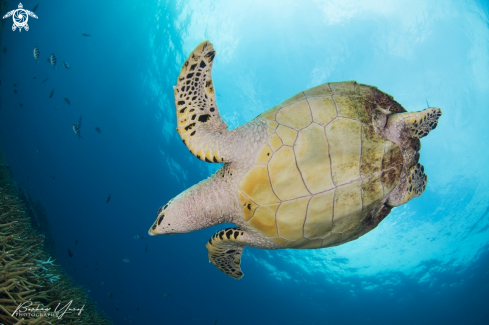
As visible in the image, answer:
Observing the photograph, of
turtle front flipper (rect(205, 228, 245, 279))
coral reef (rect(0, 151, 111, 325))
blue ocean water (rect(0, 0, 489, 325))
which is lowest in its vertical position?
coral reef (rect(0, 151, 111, 325))

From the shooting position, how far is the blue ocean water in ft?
46.4

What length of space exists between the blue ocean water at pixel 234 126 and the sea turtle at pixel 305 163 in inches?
588

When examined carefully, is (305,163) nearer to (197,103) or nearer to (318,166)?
(318,166)

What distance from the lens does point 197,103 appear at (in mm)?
2863

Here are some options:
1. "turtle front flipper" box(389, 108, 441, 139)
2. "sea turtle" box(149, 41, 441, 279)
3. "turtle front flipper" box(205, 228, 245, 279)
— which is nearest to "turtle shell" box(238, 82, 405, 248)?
"sea turtle" box(149, 41, 441, 279)

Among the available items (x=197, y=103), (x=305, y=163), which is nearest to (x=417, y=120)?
(x=305, y=163)

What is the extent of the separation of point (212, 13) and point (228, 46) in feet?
7.58

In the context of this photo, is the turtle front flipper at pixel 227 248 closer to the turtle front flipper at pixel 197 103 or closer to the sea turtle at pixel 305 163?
the sea turtle at pixel 305 163

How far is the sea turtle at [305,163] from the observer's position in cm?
231

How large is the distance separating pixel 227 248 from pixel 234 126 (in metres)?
17.0

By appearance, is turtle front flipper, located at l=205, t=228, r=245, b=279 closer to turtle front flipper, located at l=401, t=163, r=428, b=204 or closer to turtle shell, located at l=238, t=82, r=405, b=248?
turtle shell, located at l=238, t=82, r=405, b=248

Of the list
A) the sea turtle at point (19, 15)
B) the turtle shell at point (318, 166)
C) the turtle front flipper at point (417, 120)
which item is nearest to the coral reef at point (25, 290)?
the turtle shell at point (318, 166)

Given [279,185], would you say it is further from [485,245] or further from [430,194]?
[485,245]

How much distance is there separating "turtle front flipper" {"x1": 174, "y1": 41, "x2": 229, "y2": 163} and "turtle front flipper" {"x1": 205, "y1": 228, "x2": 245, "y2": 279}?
98cm
